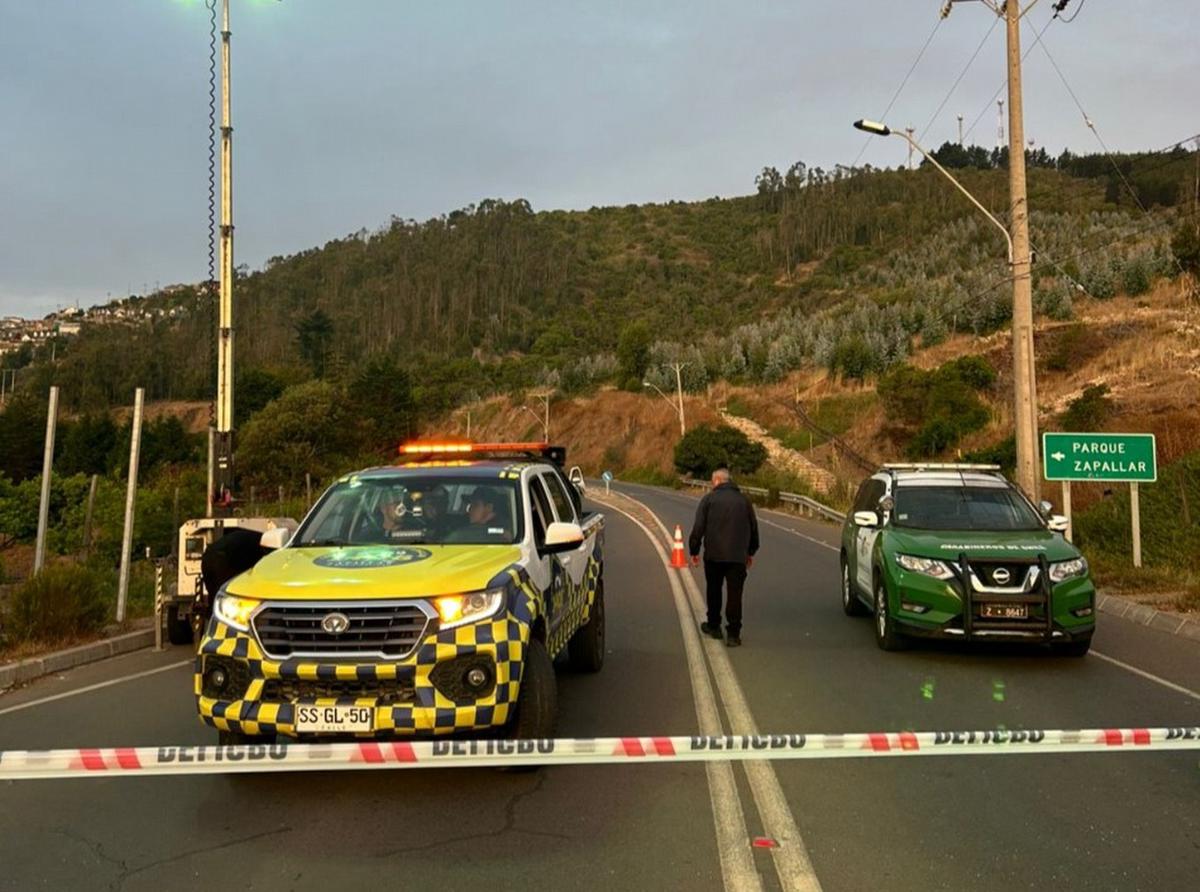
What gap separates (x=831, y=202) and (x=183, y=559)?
6819 inches

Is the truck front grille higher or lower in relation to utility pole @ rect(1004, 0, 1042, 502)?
lower

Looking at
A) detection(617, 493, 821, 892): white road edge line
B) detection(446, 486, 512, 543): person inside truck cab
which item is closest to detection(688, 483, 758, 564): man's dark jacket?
detection(617, 493, 821, 892): white road edge line

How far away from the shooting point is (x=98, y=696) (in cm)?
796

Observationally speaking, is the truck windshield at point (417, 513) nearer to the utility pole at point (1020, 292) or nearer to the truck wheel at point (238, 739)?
the truck wheel at point (238, 739)

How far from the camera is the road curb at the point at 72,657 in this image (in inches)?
340

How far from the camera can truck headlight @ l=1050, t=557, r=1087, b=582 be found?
28.1 ft

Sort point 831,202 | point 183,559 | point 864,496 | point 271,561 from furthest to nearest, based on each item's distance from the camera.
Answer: point 831,202
point 864,496
point 183,559
point 271,561

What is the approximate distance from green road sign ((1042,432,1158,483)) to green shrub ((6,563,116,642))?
43.3 ft

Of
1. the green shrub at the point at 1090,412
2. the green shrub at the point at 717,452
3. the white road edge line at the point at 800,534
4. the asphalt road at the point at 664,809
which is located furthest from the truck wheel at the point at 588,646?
the green shrub at the point at 717,452

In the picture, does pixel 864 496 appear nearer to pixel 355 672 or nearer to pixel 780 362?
pixel 355 672

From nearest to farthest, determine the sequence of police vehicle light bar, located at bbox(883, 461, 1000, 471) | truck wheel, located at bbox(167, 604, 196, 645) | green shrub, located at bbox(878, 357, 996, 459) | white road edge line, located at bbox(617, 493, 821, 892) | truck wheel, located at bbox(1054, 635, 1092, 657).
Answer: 1. white road edge line, located at bbox(617, 493, 821, 892)
2. truck wheel, located at bbox(1054, 635, 1092, 657)
3. truck wheel, located at bbox(167, 604, 196, 645)
4. police vehicle light bar, located at bbox(883, 461, 1000, 471)
5. green shrub, located at bbox(878, 357, 996, 459)

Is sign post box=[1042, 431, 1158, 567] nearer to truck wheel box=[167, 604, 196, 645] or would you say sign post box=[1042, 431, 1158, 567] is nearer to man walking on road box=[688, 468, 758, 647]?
man walking on road box=[688, 468, 758, 647]

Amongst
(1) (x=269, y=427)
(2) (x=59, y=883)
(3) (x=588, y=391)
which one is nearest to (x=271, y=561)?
(2) (x=59, y=883)

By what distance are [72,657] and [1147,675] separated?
992 centimetres
